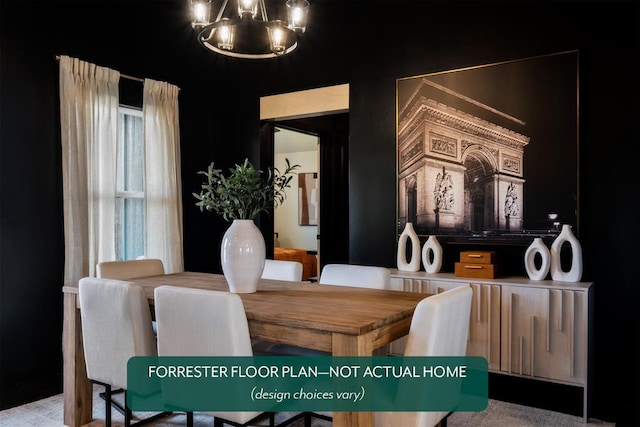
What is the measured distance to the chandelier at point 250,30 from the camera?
2.31m

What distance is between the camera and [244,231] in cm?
248

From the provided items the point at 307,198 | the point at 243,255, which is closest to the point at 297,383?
the point at 243,255

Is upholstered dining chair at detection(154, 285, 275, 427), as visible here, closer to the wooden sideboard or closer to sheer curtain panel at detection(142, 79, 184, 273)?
the wooden sideboard

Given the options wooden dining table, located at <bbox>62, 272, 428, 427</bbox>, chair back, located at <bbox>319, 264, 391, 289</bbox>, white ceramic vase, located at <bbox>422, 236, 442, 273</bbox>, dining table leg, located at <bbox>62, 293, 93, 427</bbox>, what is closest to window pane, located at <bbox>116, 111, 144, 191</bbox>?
wooden dining table, located at <bbox>62, 272, 428, 427</bbox>

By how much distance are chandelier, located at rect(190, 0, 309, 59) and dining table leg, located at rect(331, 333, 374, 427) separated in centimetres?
150

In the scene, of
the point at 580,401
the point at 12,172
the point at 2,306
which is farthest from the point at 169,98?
the point at 580,401

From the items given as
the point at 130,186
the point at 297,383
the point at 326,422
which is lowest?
the point at 326,422

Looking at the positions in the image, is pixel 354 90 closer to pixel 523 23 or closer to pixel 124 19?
pixel 523 23

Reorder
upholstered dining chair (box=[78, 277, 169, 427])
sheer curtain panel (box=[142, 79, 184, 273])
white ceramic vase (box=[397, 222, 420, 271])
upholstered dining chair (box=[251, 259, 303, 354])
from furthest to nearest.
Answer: sheer curtain panel (box=[142, 79, 184, 273]) < white ceramic vase (box=[397, 222, 420, 271]) < upholstered dining chair (box=[251, 259, 303, 354]) < upholstered dining chair (box=[78, 277, 169, 427])

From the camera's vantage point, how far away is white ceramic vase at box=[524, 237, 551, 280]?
3.02 metres

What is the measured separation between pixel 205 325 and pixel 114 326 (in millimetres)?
635

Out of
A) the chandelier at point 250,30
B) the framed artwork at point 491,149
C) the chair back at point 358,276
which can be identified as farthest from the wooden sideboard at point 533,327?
the chandelier at point 250,30

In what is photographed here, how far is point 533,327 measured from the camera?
115 inches

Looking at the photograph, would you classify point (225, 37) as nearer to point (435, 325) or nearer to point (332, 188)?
point (435, 325)
